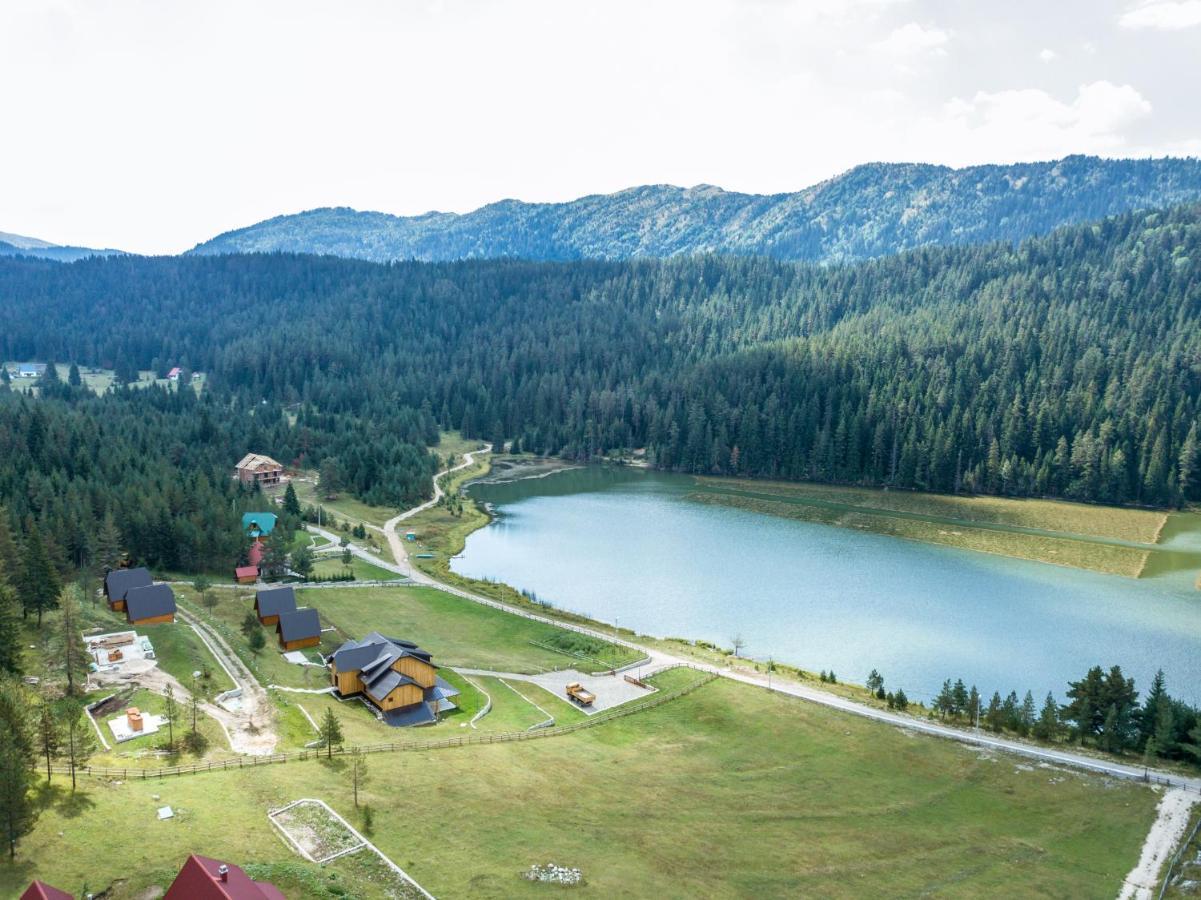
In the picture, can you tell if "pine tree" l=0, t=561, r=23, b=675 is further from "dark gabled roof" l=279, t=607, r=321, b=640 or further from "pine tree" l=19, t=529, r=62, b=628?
"dark gabled roof" l=279, t=607, r=321, b=640

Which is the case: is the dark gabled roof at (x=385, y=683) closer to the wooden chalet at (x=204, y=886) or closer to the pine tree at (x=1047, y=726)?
the wooden chalet at (x=204, y=886)

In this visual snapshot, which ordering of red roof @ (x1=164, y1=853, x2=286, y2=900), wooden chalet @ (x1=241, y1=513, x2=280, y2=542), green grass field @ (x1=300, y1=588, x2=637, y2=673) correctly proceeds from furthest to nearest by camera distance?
wooden chalet @ (x1=241, y1=513, x2=280, y2=542)
green grass field @ (x1=300, y1=588, x2=637, y2=673)
red roof @ (x1=164, y1=853, x2=286, y2=900)

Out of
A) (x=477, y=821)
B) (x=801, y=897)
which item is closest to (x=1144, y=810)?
(x=801, y=897)

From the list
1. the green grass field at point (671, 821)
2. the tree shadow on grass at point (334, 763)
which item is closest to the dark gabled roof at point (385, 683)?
the green grass field at point (671, 821)

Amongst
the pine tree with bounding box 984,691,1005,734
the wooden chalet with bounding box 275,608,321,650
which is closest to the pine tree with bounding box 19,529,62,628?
the wooden chalet with bounding box 275,608,321,650

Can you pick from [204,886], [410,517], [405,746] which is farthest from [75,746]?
[410,517]

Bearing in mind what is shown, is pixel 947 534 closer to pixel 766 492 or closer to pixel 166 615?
pixel 766 492
